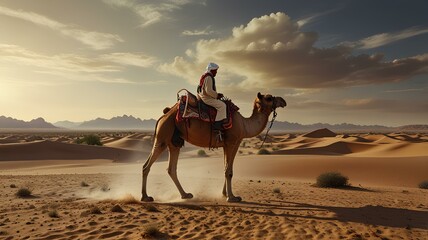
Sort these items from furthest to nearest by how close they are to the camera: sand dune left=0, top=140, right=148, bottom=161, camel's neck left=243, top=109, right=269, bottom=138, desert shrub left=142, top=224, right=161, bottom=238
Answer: sand dune left=0, top=140, right=148, bottom=161
camel's neck left=243, top=109, right=269, bottom=138
desert shrub left=142, top=224, right=161, bottom=238

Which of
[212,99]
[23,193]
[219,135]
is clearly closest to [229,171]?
[219,135]

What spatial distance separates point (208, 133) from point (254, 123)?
1.59 meters

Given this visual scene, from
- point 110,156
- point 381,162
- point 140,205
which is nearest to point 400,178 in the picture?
point 381,162

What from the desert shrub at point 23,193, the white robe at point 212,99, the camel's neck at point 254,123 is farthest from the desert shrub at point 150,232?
the desert shrub at point 23,193

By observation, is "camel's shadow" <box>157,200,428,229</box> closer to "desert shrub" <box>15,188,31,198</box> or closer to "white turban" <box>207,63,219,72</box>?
"white turban" <box>207,63,219,72</box>

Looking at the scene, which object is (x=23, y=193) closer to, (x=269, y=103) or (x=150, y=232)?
(x=150, y=232)

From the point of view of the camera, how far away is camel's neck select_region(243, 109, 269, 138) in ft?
34.8

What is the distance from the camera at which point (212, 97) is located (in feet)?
33.0

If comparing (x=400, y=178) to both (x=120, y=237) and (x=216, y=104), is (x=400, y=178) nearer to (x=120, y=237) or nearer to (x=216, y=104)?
(x=216, y=104)

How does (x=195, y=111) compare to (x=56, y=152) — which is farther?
(x=56, y=152)

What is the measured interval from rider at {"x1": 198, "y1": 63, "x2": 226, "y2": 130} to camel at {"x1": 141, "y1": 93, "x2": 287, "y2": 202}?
338 mm

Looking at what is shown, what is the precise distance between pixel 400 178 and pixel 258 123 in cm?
1445

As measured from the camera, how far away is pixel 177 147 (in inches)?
418

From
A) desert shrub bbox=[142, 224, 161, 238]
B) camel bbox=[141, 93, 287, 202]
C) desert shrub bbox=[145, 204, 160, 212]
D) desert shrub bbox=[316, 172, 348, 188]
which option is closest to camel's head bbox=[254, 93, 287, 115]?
camel bbox=[141, 93, 287, 202]
